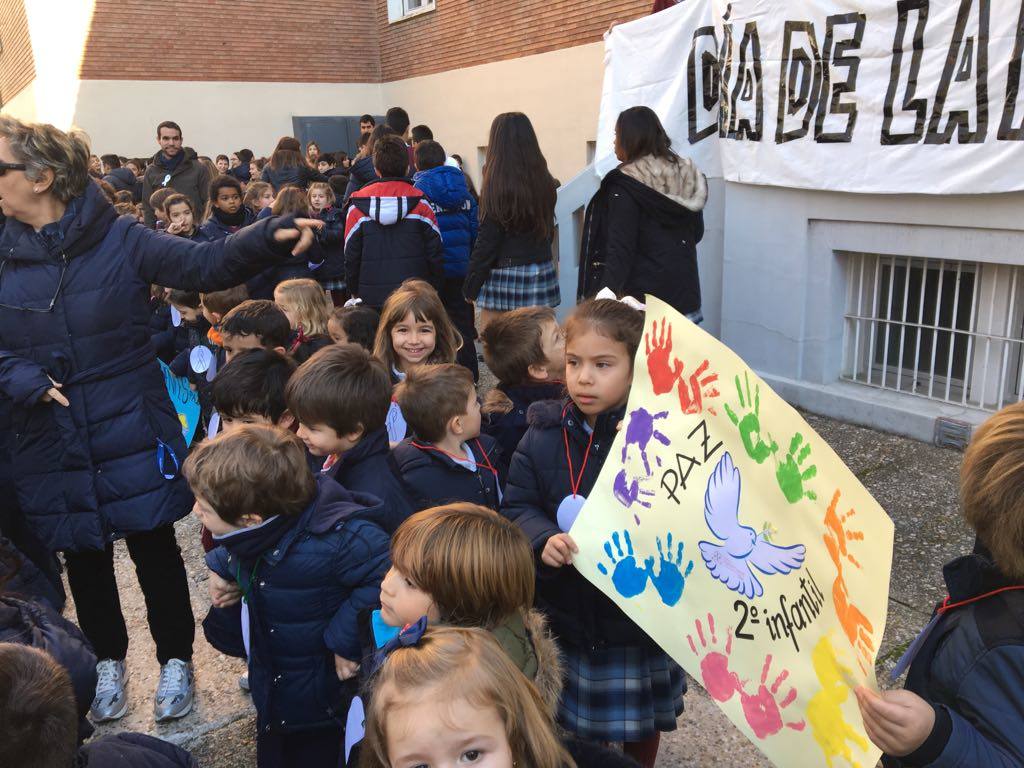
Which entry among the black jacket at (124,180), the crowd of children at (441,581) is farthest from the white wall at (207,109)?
the crowd of children at (441,581)

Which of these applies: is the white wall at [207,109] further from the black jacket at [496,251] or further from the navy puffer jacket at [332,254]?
the black jacket at [496,251]

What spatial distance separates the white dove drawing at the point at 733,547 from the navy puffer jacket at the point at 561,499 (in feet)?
1.82

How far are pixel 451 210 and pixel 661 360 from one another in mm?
4411

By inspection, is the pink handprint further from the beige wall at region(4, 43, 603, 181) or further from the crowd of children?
the beige wall at region(4, 43, 603, 181)

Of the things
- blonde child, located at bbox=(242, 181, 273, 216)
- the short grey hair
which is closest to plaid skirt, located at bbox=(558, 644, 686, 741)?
the short grey hair

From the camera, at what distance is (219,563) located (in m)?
2.21

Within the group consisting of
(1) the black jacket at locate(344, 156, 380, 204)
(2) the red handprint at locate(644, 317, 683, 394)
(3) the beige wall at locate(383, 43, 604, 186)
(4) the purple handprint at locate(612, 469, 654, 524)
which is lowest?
(4) the purple handprint at locate(612, 469, 654, 524)

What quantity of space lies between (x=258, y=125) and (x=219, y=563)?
15.1 m

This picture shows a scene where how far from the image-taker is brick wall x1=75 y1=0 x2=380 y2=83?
14.2m

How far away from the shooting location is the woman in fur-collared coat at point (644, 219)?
4.19 m

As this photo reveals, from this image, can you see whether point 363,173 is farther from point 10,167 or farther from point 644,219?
point 10,167

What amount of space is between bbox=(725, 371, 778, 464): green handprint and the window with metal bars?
3.66m

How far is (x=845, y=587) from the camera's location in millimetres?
1534

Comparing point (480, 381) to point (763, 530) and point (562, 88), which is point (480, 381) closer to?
point (763, 530)
